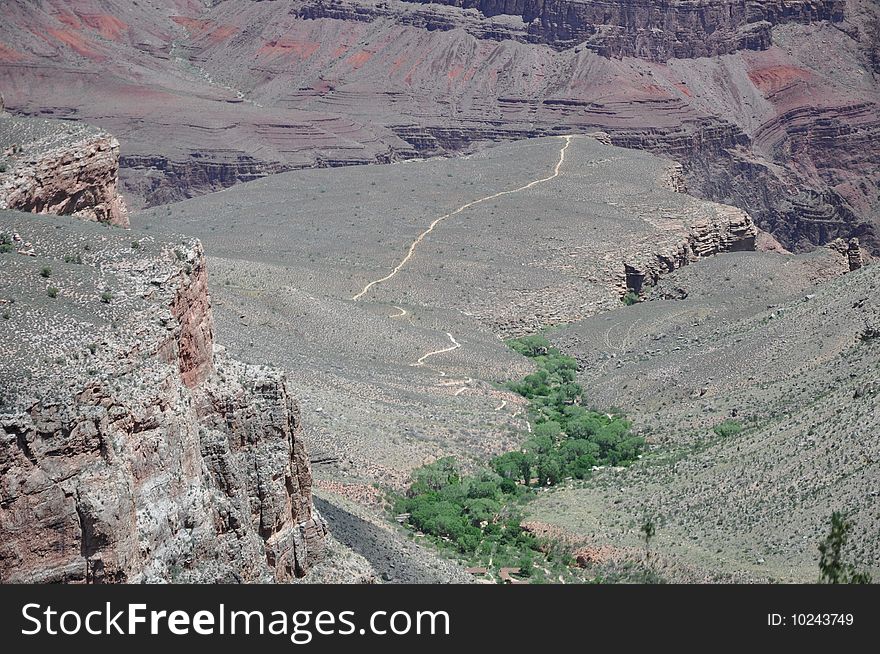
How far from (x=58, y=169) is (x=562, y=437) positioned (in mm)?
26623

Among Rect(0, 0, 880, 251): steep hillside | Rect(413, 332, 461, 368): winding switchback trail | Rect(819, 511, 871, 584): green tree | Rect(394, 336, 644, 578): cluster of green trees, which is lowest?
Rect(0, 0, 880, 251): steep hillside

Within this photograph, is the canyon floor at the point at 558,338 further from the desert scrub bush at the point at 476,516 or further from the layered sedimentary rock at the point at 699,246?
the desert scrub bush at the point at 476,516

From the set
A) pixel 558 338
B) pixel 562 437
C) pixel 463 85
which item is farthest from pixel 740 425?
pixel 463 85

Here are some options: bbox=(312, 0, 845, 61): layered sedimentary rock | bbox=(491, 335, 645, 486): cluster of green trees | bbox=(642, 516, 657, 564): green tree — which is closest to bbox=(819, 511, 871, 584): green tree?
bbox=(642, 516, 657, 564): green tree

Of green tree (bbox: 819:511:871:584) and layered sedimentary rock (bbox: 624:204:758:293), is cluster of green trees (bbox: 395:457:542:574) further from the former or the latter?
layered sedimentary rock (bbox: 624:204:758:293)

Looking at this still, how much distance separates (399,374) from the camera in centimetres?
6581

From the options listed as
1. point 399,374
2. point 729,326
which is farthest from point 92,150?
point 729,326

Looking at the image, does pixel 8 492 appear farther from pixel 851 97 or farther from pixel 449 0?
pixel 449 0

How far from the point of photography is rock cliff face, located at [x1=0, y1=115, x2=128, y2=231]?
39031mm

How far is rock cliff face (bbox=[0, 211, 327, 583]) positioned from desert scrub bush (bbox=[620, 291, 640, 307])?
5306 cm

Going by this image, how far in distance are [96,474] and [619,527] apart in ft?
76.2

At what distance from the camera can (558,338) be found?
266 ft

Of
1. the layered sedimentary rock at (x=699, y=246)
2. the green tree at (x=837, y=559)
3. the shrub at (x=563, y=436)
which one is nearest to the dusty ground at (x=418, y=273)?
the layered sedimentary rock at (x=699, y=246)

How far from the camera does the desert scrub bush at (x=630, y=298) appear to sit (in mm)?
89000
